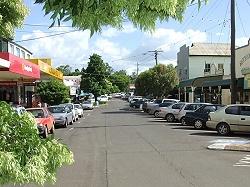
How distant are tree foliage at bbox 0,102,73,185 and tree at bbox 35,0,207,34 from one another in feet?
2.86

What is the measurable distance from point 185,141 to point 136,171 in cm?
922

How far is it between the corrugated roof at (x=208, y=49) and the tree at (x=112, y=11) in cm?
6927

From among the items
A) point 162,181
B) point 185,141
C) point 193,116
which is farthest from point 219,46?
point 162,181

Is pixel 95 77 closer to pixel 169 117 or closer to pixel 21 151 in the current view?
pixel 169 117

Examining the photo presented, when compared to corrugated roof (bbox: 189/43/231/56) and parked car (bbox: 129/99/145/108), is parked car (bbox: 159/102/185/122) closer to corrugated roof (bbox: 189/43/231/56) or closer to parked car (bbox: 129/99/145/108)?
parked car (bbox: 129/99/145/108)

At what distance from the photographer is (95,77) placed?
370 ft

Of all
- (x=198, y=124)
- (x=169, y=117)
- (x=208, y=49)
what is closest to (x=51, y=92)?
(x=169, y=117)

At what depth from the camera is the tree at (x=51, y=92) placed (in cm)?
5534

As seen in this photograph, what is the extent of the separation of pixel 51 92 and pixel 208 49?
2802 centimetres

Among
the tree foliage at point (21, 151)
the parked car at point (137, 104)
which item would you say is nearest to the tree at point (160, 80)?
the parked car at point (137, 104)

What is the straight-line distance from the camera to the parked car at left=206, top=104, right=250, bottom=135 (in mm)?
24406

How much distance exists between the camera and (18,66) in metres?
32.4

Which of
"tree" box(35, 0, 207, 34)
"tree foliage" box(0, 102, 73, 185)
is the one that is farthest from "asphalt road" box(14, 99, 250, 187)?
"tree" box(35, 0, 207, 34)

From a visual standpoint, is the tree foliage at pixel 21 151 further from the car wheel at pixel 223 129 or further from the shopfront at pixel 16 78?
the car wheel at pixel 223 129
